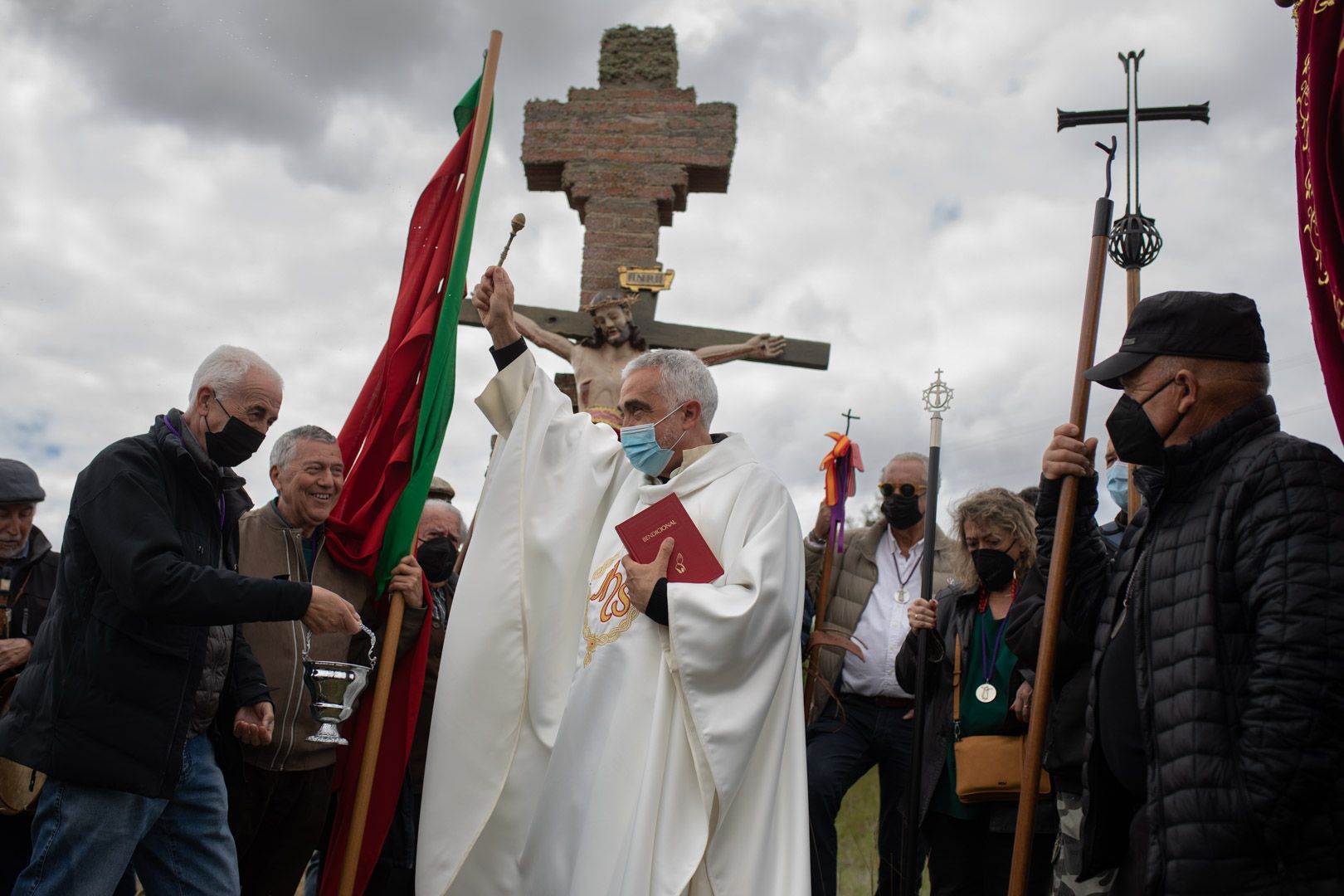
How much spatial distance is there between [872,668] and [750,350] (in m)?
3.30

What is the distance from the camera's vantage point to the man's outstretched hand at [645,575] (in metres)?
3.49

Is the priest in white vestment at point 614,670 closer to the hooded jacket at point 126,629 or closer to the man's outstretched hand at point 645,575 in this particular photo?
the man's outstretched hand at point 645,575

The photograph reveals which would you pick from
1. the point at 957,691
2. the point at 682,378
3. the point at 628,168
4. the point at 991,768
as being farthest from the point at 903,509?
the point at 628,168

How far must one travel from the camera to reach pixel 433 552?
15.4 ft

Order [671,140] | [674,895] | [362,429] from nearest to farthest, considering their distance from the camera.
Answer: [674,895]
[362,429]
[671,140]

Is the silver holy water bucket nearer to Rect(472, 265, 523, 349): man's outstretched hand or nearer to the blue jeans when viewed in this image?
the blue jeans

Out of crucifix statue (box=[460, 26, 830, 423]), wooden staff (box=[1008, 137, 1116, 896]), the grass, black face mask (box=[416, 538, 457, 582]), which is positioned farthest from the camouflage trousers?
crucifix statue (box=[460, 26, 830, 423])

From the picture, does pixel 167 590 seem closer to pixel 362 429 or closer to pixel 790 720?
pixel 362 429

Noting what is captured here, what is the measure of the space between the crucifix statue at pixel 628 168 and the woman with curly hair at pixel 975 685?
369 centimetres

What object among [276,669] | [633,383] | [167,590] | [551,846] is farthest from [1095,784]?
[276,669]

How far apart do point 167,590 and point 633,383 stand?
5.67ft

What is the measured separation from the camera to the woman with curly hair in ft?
13.5

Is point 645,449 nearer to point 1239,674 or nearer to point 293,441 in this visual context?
point 293,441

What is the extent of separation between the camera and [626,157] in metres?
8.78
